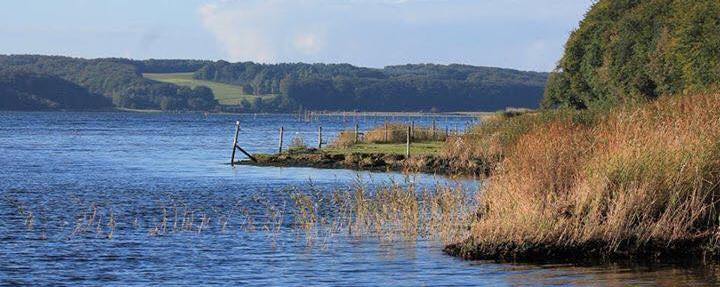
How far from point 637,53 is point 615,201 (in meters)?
48.1

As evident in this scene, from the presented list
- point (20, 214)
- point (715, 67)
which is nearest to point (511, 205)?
point (20, 214)

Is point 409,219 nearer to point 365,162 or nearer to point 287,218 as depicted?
point 287,218

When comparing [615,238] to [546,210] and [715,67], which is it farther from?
[715,67]

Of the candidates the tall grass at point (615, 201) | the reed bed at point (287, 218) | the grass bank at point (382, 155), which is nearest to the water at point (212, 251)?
the reed bed at point (287, 218)

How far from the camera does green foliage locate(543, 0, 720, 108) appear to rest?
56.1 m

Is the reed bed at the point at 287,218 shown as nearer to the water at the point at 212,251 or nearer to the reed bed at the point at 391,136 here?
the water at the point at 212,251

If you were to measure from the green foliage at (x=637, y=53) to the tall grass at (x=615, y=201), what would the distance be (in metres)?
26.8

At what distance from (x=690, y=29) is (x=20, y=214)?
35483 mm

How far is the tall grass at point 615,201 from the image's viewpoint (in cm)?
2131

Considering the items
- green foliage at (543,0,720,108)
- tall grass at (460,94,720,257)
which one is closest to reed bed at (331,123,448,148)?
green foliage at (543,0,720,108)

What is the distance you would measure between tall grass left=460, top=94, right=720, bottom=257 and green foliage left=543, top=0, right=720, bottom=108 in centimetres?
2683

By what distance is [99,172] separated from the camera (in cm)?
5500

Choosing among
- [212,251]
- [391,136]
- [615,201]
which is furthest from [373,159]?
[615,201]

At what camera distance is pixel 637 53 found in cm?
6762
